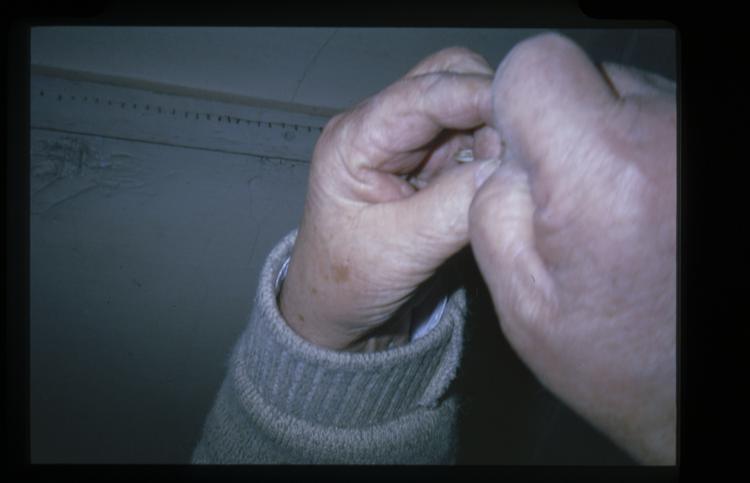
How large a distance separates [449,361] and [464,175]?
0.58 feet

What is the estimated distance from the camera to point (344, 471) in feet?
1.23

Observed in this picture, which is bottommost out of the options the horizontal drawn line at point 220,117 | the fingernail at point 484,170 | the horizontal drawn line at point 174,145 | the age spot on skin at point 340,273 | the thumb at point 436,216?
the horizontal drawn line at point 174,145

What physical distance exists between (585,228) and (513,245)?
37 mm

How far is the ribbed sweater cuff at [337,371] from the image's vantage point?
0.34m

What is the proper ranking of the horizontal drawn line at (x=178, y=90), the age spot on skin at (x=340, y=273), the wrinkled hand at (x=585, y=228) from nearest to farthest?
1. the wrinkled hand at (x=585, y=228)
2. the age spot on skin at (x=340, y=273)
3. the horizontal drawn line at (x=178, y=90)

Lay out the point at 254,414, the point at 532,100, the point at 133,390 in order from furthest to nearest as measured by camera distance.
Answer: the point at 133,390, the point at 254,414, the point at 532,100

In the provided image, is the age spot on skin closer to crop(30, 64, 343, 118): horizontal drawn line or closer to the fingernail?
the fingernail

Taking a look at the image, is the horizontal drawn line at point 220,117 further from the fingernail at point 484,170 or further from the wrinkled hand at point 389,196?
the fingernail at point 484,170

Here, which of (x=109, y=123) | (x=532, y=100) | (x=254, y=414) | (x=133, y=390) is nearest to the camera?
(x=532, y=100)

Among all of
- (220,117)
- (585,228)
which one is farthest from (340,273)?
(220,117)

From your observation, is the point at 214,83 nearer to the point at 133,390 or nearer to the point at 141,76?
the point at 141,76

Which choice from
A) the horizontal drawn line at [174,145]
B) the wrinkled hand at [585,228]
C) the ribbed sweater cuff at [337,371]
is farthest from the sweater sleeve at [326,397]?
the horizontal drawn line at [174,145]

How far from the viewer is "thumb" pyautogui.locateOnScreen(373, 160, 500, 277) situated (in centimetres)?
25

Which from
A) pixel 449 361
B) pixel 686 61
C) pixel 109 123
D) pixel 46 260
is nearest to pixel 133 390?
pixel 46 260
